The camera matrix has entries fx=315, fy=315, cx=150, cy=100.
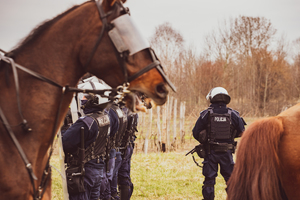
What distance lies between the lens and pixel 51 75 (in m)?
1.97

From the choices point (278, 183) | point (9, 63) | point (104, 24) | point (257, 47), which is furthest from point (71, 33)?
point (257, 47)

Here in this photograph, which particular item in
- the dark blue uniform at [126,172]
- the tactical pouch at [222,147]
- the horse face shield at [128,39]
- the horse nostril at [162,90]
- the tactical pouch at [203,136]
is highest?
the horse face shield at [128,39]

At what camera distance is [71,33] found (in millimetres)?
1979

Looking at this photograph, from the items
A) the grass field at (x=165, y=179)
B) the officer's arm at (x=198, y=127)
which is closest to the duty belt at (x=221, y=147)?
the officer's arm at (x=198, y=127)

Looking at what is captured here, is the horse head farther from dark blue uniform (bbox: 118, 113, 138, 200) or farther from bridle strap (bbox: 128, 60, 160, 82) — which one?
dark blue uniform (bbox: 118, 113, 138, 200)

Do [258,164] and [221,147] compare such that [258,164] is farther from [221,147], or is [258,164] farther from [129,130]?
[129,130]

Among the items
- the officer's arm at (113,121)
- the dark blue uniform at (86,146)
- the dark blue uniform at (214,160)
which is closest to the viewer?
the dark blue uniform at (86,146)

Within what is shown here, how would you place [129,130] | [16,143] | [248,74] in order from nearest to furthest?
[16,143], [129,130], [248,74]

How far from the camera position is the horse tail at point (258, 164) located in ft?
10.8

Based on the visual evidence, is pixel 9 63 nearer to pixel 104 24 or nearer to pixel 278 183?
pixel 104 24

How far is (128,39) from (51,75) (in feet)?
1.74

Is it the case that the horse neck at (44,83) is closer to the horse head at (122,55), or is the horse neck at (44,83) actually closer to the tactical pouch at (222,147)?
the horse head at (122,55)

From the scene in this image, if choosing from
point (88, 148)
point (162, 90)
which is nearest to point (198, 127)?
point (88, 148)

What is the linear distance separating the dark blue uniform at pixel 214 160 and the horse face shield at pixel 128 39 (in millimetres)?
4615
